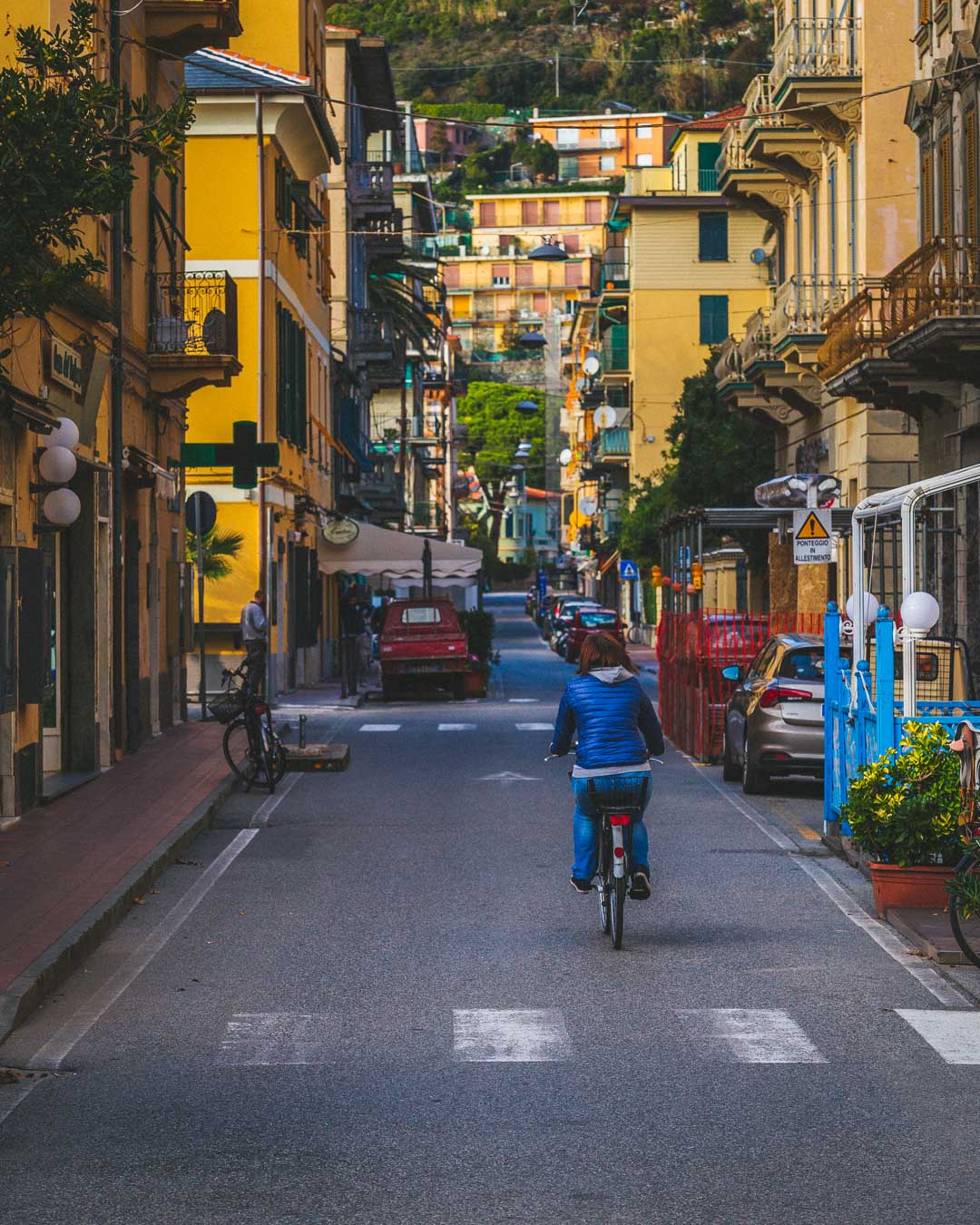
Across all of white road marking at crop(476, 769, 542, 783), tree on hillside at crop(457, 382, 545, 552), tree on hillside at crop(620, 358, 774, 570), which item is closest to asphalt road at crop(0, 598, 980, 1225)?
white road marking at crop(476, 769, 542, 783)

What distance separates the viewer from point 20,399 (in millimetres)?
16141

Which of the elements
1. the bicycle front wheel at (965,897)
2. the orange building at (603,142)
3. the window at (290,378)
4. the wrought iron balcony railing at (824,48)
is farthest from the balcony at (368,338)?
the orange building at (603,142)

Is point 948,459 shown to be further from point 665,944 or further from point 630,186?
point 630,186

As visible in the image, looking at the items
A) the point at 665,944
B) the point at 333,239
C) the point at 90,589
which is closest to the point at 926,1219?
the point at 665,944

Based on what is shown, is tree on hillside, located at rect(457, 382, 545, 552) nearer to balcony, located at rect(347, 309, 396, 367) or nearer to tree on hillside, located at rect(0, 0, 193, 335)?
balcony, located at rect(347, 309, 396, 367)

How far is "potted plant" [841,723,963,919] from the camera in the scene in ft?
38.7

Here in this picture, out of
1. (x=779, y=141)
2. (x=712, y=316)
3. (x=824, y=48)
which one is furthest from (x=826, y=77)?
(x=712, y=316)

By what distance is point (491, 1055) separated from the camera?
8398 millimetres

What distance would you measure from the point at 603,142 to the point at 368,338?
116 metres

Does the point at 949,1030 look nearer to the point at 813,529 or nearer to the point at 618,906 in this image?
the point at 618,906

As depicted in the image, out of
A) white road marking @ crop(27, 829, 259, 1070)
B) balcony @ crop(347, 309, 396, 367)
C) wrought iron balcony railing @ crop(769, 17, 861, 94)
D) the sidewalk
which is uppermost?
wrought iron balcony railing @ crop(769, 17, 861, 94)

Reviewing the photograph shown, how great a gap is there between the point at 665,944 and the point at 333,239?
45.3 meters

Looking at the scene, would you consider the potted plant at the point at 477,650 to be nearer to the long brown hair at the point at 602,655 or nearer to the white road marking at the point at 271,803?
the white road marking at the point at 271,803

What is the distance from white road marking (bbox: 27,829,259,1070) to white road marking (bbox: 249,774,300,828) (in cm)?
219
